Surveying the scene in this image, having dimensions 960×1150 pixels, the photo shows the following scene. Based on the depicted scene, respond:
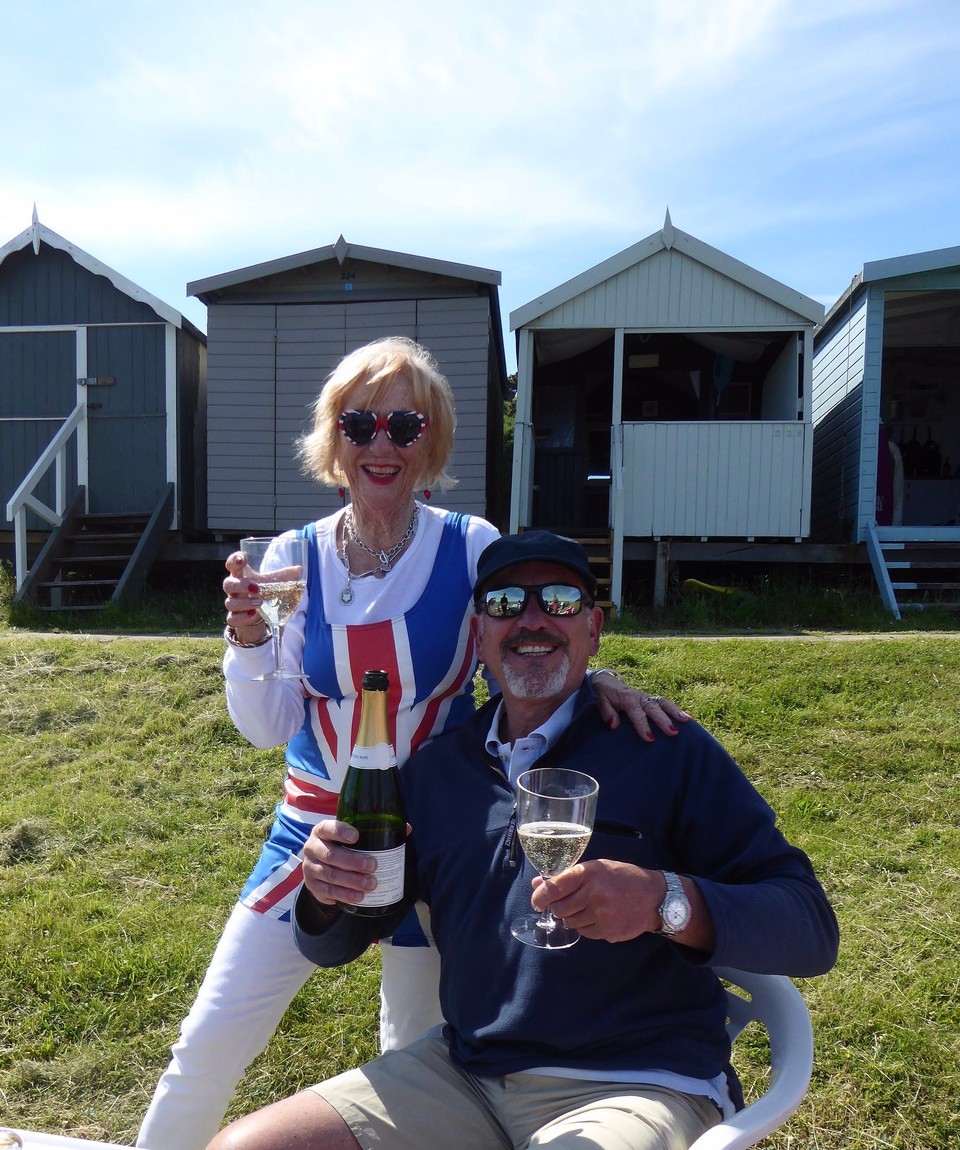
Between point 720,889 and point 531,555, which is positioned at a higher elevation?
point 531,555

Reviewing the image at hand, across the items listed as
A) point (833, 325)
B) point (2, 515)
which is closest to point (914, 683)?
point (833, 325)

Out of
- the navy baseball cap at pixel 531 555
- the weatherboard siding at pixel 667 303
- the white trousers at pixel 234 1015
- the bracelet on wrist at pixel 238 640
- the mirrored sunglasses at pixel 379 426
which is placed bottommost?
the white trousers at pixel 234 1015

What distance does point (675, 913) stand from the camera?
153 cm

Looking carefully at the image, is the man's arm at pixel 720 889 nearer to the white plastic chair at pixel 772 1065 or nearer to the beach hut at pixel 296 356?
the white plastic chair at pixel 772 1065

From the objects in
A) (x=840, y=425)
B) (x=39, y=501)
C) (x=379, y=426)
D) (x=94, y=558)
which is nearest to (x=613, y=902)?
(x=379, y=426)

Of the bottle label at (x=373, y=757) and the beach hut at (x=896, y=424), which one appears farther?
the beach hut at (x=896, y=424)

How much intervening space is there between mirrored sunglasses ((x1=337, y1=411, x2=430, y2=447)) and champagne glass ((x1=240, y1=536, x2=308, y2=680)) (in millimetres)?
294

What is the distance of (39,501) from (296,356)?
361 centimetres

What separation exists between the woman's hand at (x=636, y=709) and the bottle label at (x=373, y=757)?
0.46m

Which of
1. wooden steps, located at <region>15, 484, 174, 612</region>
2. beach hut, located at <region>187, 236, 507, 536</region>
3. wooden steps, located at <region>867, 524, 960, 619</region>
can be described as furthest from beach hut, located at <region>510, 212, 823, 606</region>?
wooden steps, located at <region>15, 484, 174, 612</region>

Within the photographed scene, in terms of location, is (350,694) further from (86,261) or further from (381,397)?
(86,261)

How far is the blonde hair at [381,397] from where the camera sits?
7.24 ft

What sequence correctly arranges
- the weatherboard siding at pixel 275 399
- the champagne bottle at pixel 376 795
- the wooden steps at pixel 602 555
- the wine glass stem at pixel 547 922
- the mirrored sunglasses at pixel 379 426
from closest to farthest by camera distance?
the wine glass stem at pixel 547 922 < the champagne bottle at pixel 376 795 < the mirrored sunglasses at pixel 379 426 < the wooden steps at pixel 602 555 < the weatherboard siding at pixel 275 399

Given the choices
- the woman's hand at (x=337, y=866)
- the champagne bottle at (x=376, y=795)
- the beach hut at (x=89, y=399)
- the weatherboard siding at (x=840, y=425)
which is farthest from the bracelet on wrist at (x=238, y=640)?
the weatherboard siding at (x=840, y=425)
